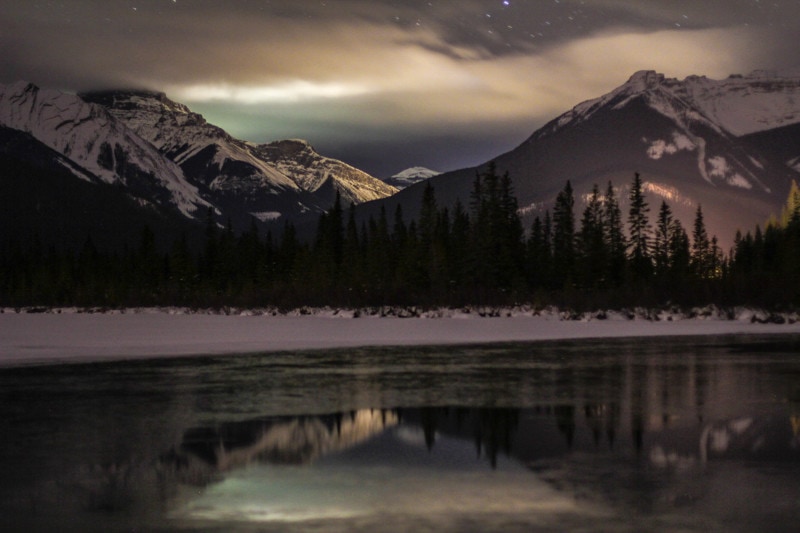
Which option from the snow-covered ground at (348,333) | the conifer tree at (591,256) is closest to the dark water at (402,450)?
the snow-covered ground at (348,333)

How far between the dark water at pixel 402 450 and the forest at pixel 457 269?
4668 cm

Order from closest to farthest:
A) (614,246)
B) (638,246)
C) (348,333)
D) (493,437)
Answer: (493,437)
(348,333)
(614,246)
(638,246)

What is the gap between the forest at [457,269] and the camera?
240 feet

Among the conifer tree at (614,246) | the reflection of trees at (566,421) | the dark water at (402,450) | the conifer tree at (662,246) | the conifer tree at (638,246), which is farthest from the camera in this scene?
the conifer tree at (662,246)

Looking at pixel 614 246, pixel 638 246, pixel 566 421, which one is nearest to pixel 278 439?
pixel 566 421

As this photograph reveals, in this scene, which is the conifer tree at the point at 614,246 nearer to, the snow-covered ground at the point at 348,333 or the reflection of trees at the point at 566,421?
the snow-covered ground at the point at 348,333

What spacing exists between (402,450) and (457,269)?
75170 mm

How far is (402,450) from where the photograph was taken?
44.2 ft

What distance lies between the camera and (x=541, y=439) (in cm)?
1438

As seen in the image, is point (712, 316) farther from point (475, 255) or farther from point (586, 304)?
point (475, 255)

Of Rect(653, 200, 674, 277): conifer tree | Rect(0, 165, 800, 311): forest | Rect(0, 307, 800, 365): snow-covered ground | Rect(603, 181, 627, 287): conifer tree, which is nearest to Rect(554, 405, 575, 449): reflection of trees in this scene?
Rect(0, 307, 800, 365): snow-covered ground

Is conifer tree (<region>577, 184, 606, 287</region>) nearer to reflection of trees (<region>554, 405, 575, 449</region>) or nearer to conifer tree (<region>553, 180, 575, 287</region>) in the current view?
conifer tree (<region>553, 180, 575, 287</region>)

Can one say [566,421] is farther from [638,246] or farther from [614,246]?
[638,246]

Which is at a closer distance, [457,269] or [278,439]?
[278,439]
